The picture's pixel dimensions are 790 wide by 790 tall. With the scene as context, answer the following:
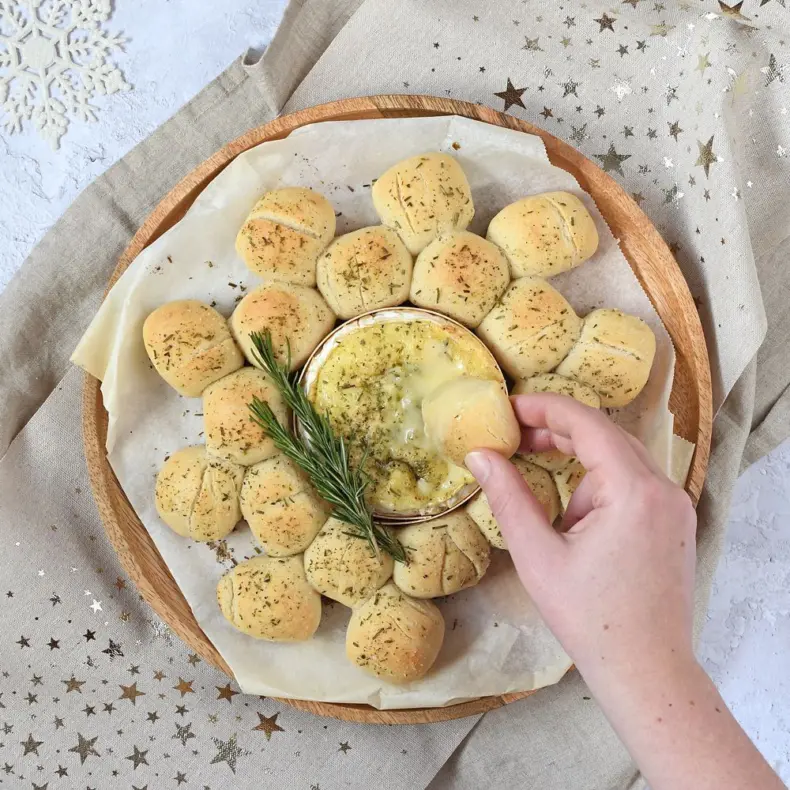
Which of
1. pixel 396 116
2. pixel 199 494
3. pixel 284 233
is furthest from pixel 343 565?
pixel 396 116

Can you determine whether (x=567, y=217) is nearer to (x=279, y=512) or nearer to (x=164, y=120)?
(x=279, y=512)

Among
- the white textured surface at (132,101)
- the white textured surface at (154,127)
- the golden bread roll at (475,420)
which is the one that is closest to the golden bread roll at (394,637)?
the golden bread roll at (475,420)

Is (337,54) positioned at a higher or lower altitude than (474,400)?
higher

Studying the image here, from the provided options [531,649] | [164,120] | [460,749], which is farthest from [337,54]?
[460,749]

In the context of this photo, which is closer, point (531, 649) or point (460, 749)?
point (531, 649)

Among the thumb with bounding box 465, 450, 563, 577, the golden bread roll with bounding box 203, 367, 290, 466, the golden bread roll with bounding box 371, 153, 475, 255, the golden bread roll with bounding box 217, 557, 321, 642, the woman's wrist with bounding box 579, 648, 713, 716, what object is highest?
the golden bread roll with bounding box 371, 153, 475, 255

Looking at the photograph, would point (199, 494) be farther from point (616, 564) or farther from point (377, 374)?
point (616, 564)

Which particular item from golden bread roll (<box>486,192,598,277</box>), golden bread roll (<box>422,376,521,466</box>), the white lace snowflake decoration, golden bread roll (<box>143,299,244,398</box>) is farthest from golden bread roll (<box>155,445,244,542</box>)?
the white lace snowflake decoration

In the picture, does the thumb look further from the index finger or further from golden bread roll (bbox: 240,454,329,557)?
golden bread roll (bbox: 240,454,329,557)
